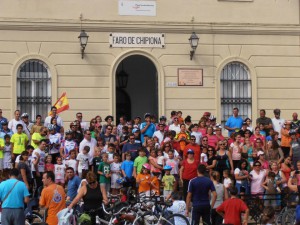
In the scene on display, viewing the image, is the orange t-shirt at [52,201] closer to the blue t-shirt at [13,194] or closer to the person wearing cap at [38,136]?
the blue t-shirt at [13,194]

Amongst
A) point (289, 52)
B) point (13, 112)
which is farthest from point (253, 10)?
point (13, 112)

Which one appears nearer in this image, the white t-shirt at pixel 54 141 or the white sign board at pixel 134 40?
the white t-shirt at pixel 54 141

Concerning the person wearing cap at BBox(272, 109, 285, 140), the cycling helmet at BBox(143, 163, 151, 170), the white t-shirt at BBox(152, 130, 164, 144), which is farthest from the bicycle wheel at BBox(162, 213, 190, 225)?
the person wearing cap at BBox(272, 109, 285, 140)

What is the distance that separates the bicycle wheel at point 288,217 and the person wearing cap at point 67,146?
252 inches

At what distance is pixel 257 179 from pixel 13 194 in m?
7.42

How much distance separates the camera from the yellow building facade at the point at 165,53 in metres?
27.7

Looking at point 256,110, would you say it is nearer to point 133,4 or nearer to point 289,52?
point 289,52

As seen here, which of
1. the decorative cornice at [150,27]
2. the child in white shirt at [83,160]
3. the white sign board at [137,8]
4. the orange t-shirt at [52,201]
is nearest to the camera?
the orange t-shirt at [52,201]

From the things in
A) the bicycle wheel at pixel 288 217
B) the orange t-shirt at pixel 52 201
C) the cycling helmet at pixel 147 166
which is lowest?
the bicycle wheel at pixel 288 217

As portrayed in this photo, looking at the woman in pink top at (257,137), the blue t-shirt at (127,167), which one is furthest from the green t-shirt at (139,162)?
the woman in pink top at (257,137)

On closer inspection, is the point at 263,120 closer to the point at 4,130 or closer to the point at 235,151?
the point at 235,151

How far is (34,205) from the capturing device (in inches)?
785

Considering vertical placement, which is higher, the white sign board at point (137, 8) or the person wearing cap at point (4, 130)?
the white sign board at point (137, 8)

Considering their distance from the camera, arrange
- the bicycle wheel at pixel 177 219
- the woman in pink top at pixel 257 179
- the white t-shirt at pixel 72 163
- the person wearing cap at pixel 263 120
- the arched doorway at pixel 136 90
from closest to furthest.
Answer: the bicycle wheel at pixel 177 219 → the woman in pink top at pixel 257 179 → the white t-shirt at pixel 72 163 → the person wearing cap at pixel 263 120 → the arched doorway at pixel 136 90
